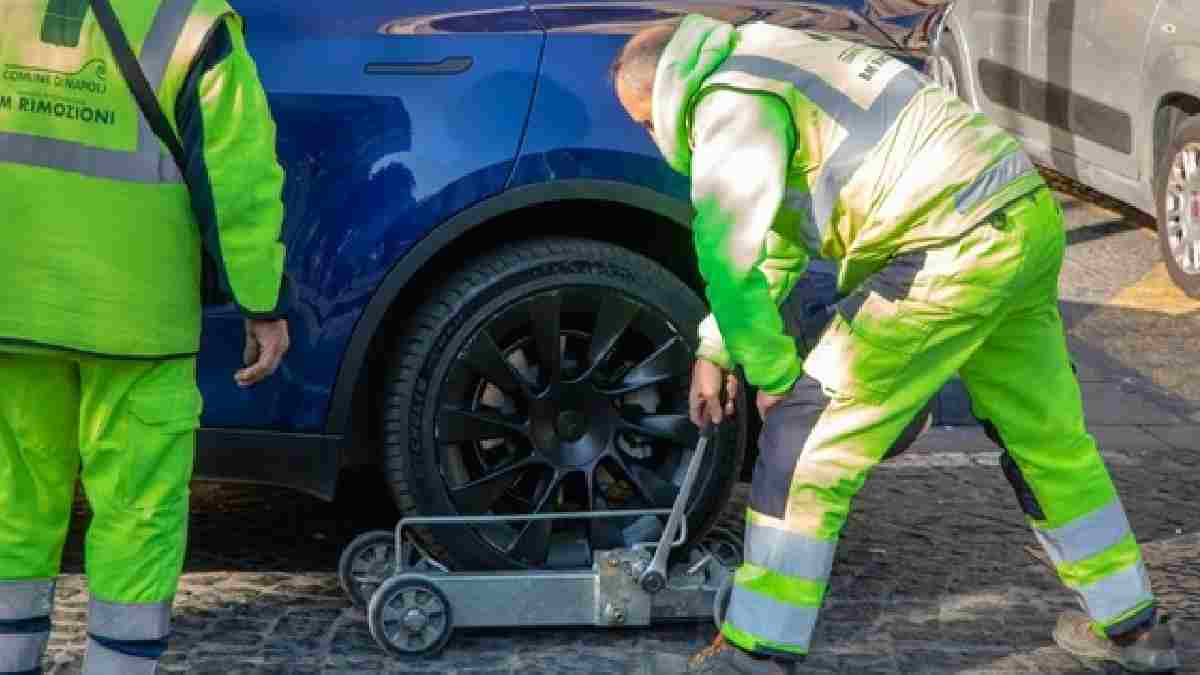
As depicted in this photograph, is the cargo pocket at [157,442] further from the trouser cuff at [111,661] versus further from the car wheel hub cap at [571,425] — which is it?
the car wheel hub cap at [571,425]

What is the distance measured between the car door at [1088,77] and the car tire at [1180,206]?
338 mm

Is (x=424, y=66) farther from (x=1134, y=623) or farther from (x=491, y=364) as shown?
(x=1134, y=623)

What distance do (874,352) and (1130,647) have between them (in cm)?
94

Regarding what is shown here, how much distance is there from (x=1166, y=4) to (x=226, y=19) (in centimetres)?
541

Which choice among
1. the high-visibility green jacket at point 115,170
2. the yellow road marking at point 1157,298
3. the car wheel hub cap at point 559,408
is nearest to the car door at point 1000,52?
the yellow road marking at point 1157,298

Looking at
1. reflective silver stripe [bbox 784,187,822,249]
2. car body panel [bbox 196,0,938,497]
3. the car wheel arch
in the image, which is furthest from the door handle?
reflective silver stripe [bbox 784,187,822,249]

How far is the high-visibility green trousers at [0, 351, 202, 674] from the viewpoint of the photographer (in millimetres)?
3951

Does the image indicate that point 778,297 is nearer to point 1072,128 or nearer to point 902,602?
point 902,602

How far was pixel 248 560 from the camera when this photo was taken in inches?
215

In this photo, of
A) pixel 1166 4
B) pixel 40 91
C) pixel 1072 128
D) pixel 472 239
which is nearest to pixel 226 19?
pixel 40 91

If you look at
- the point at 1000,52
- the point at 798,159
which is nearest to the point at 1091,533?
the point at 798,159

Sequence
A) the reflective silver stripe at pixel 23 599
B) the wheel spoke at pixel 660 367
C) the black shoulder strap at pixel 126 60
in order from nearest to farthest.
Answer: the black shoulder strap at pixel 126 60
the reflective silver stripe at pixel 23 599
the wheel spoke at pixel 660 367

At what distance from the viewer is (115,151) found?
3830 mm

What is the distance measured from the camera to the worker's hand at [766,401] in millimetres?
4430
